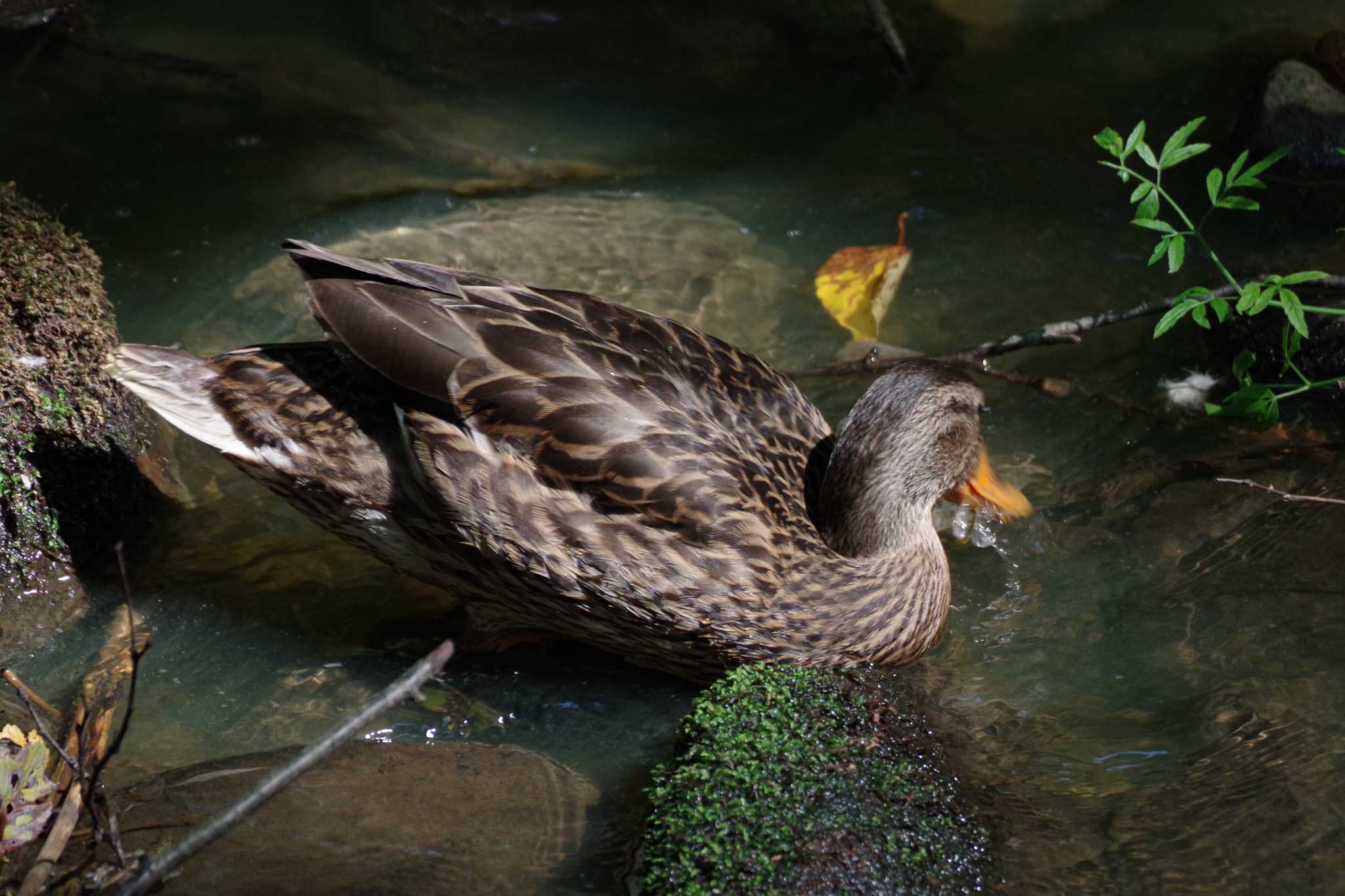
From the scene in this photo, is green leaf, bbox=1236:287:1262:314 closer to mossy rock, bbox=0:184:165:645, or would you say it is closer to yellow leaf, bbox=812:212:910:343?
yellow leaf, bbox=812:212:910:343

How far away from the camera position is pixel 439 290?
Result: 13.3 feet

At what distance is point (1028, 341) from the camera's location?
5180mm

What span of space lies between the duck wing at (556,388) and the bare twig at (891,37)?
3501 millimetres

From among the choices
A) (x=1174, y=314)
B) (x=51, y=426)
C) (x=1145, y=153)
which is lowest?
(x=1174, y=314)

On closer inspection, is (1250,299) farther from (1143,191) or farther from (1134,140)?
(1134,140)

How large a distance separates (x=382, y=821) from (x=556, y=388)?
1.37m

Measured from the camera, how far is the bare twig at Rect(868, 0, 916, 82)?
6785 millimetres

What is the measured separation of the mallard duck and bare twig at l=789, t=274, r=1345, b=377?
2.81ft

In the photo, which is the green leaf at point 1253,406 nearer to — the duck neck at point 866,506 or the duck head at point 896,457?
the duck head at point 896,457

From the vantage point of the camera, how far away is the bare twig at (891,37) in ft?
22.3

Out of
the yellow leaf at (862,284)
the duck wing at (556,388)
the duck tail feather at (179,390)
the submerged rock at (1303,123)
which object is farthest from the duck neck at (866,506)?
the submerged rock at (1303,123)

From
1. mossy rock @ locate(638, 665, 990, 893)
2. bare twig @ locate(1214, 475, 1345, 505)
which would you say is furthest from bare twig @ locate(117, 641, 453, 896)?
bare twig @ locate(1214, 475, 1345, 505)

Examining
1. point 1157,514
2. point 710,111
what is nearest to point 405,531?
point 1157,514

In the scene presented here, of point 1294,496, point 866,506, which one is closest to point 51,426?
point 866,506
